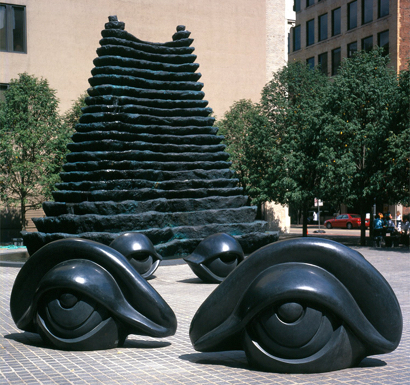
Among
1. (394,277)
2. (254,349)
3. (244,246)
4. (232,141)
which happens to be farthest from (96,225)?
(232,141)

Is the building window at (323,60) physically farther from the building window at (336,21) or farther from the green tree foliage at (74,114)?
the green tree foliage at (74,114)

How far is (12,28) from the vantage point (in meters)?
38.4

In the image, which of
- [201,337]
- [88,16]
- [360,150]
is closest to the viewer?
[201,337]

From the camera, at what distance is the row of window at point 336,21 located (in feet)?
172

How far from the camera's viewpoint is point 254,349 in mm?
6480

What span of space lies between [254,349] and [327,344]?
31.5 inches

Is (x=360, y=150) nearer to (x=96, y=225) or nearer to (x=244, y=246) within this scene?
(x=244, y=246)

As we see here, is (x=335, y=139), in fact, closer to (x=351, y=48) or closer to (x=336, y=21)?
(x=351, y=48)

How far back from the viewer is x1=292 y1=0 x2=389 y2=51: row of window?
5247 centimetres

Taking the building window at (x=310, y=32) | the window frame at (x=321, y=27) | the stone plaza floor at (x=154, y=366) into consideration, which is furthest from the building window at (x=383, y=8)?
the stone plaza floor at (x=154, y=366)

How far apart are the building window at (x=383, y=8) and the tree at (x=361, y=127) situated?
23.2 meters

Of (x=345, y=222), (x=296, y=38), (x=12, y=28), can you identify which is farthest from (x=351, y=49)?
(x=12, y=28)

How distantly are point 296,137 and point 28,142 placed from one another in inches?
615

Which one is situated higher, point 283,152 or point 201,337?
point 283,152
